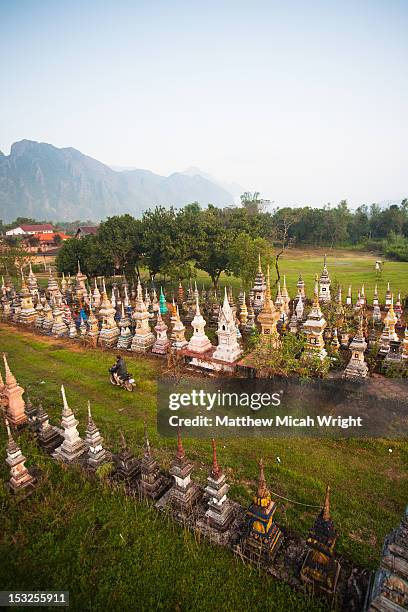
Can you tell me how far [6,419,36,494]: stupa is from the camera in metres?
7.92

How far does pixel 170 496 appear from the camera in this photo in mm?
7496

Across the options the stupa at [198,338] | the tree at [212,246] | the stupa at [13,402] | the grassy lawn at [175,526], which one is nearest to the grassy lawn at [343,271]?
the tree at [212,246]

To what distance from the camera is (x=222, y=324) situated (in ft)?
48.0

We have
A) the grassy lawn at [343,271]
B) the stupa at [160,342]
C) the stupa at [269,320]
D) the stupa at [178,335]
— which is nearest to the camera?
the stupa at [269,320]

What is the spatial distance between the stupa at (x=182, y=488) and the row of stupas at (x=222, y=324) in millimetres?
7058

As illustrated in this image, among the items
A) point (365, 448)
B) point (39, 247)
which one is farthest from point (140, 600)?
point (39, 247)

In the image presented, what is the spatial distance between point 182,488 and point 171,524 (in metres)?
0.70

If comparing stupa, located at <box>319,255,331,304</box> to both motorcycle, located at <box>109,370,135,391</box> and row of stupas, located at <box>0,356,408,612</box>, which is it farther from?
row of stupas, located at <box>0,356,408,612</box>

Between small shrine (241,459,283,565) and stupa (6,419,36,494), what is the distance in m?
5.17

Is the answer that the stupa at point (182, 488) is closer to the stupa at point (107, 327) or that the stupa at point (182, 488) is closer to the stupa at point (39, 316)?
the stupa at point (107, 327)

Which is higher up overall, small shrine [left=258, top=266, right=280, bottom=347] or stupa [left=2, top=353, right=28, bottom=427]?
small shrine [left=258, top=266, right=280, bottom=347]

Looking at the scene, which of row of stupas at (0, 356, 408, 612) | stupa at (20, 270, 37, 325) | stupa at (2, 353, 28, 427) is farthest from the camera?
stupa at (20, 270, 37, 325)

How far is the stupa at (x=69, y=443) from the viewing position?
903cm

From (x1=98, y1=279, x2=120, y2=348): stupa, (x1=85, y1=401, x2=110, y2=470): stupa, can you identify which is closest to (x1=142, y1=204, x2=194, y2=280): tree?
(x1=98, y1=279, x2=120, y2=348): stupa
